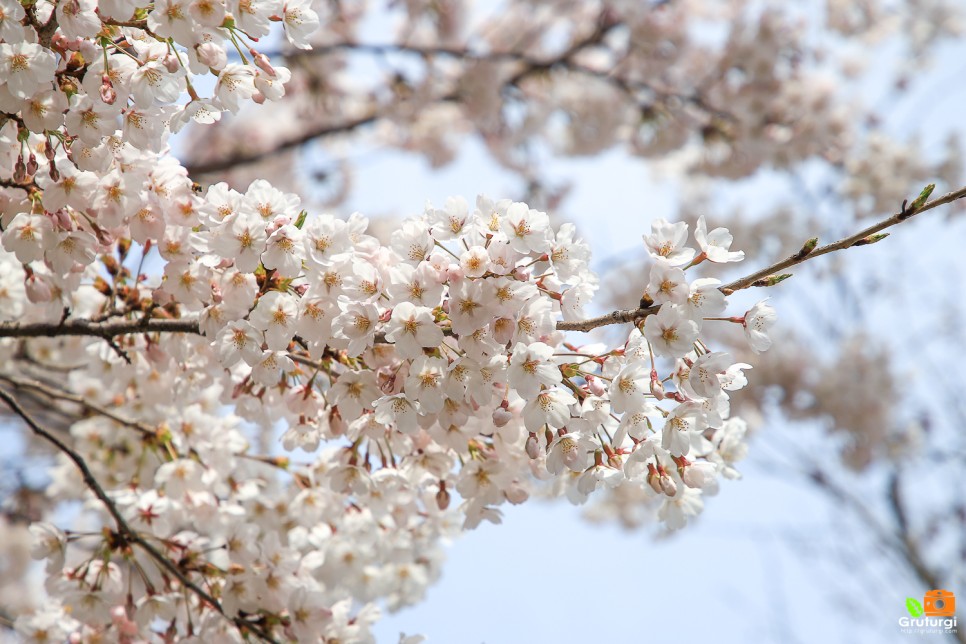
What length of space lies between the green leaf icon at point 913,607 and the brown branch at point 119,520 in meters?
4.46

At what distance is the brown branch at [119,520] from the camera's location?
79.4 inches

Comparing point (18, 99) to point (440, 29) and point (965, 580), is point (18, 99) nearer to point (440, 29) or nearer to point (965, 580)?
point (440, 29)

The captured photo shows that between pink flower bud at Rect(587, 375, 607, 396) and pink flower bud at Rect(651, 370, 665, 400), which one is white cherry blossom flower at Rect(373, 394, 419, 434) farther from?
pink flower bud at Rect(651, 370, 665, 400)

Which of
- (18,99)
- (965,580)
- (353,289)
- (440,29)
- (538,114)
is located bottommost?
(353,289)

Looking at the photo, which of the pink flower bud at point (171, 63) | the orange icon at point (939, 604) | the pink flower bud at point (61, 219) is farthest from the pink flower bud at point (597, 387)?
the orange icon at point (939, 604)

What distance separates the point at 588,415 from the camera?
171cm

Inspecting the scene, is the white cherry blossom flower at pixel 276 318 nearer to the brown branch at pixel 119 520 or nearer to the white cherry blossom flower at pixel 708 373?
the brown branch at pixel 119 520

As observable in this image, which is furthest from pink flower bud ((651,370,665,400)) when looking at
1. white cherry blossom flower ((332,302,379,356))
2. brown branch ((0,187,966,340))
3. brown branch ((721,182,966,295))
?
white cherry blossom flower ((332,302,379,356))

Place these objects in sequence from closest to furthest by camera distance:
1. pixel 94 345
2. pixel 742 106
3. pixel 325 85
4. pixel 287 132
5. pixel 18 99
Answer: pixel 18 99 → pixel 94 345 → pixel 742 106 → pixel 325 85 → pixel 287 132

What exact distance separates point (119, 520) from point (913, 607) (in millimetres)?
5093

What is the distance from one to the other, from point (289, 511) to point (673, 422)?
1.57 m

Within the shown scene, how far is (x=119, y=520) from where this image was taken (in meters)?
2.11

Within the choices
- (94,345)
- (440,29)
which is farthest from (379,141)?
(94,345)

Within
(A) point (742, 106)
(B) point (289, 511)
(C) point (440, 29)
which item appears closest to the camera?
(B) point (289, 511)
